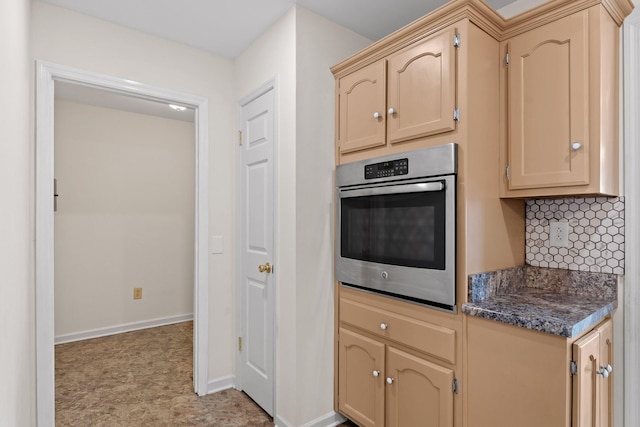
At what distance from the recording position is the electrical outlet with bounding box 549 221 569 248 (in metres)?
1.71

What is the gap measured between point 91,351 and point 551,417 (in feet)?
11.8

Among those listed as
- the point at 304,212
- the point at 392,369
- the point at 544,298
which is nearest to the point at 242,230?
the point at 304,212

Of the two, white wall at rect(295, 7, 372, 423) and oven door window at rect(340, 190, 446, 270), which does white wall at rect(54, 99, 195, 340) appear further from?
oven door window at rect(340, 190, 446, 270)

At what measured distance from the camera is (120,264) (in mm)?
3799

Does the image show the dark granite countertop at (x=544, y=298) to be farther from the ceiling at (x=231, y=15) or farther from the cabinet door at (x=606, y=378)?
the ceiling at (x=231, y=15)

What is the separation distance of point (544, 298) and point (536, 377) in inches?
16.5

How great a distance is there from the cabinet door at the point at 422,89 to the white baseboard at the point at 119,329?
11.5 feet

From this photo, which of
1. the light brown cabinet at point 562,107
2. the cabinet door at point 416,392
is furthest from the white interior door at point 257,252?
the light brown cabinet at point 562,107

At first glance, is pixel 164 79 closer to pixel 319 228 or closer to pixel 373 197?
pixel 319 228

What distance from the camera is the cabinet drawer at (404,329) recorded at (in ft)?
5.07

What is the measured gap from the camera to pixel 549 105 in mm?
1526

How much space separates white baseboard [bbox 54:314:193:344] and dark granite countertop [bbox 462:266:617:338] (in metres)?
3.63

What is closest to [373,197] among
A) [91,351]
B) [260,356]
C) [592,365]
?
[592,365]

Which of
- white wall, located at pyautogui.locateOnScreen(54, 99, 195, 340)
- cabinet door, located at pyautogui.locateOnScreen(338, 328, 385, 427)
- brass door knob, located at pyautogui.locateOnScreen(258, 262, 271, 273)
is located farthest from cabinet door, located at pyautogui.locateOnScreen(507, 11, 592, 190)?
white wall, located at pyautogui.locateOnScreen(54, 99, 195, 340)
